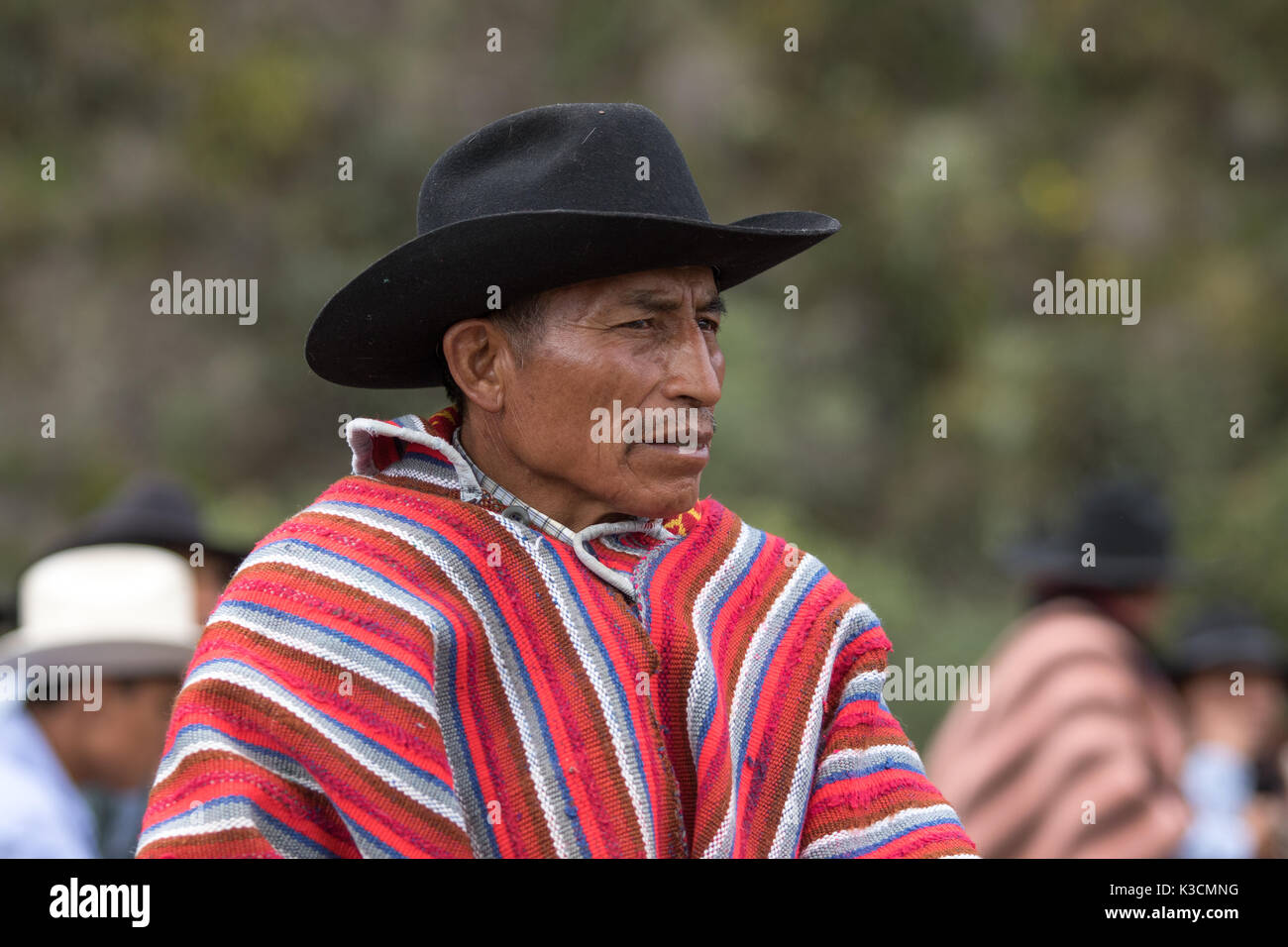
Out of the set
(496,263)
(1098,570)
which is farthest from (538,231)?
(1098,570)

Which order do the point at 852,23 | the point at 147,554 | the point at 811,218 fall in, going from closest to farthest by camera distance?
the point at 811,218 → the point at 147,554 → the point at 852,23

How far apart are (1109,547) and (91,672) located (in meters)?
3.68

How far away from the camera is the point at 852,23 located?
1777 cm

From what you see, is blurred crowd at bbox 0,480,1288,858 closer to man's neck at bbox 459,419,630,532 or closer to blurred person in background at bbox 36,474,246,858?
blurred person in background at bbox 36,474,246,858

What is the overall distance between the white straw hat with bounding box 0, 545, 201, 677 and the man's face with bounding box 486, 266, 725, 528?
195 centimetres

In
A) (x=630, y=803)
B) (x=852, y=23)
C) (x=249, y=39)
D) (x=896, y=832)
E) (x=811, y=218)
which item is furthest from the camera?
(x=852, y=23)

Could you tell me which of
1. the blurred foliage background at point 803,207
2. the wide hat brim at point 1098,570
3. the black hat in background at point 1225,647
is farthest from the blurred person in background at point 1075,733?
the blurred foliage background at point 803,207

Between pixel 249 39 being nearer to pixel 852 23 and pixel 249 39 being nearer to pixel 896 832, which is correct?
pixel 852 23

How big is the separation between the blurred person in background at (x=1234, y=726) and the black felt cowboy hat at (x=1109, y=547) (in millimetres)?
906

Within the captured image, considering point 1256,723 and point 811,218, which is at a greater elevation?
point 811,218

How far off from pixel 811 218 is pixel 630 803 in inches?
40.8

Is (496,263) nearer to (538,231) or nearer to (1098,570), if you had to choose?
(538,231)

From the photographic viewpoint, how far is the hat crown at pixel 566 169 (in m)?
2.35

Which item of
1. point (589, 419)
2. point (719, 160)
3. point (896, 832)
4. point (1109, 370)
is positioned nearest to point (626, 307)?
point (589, 419)
